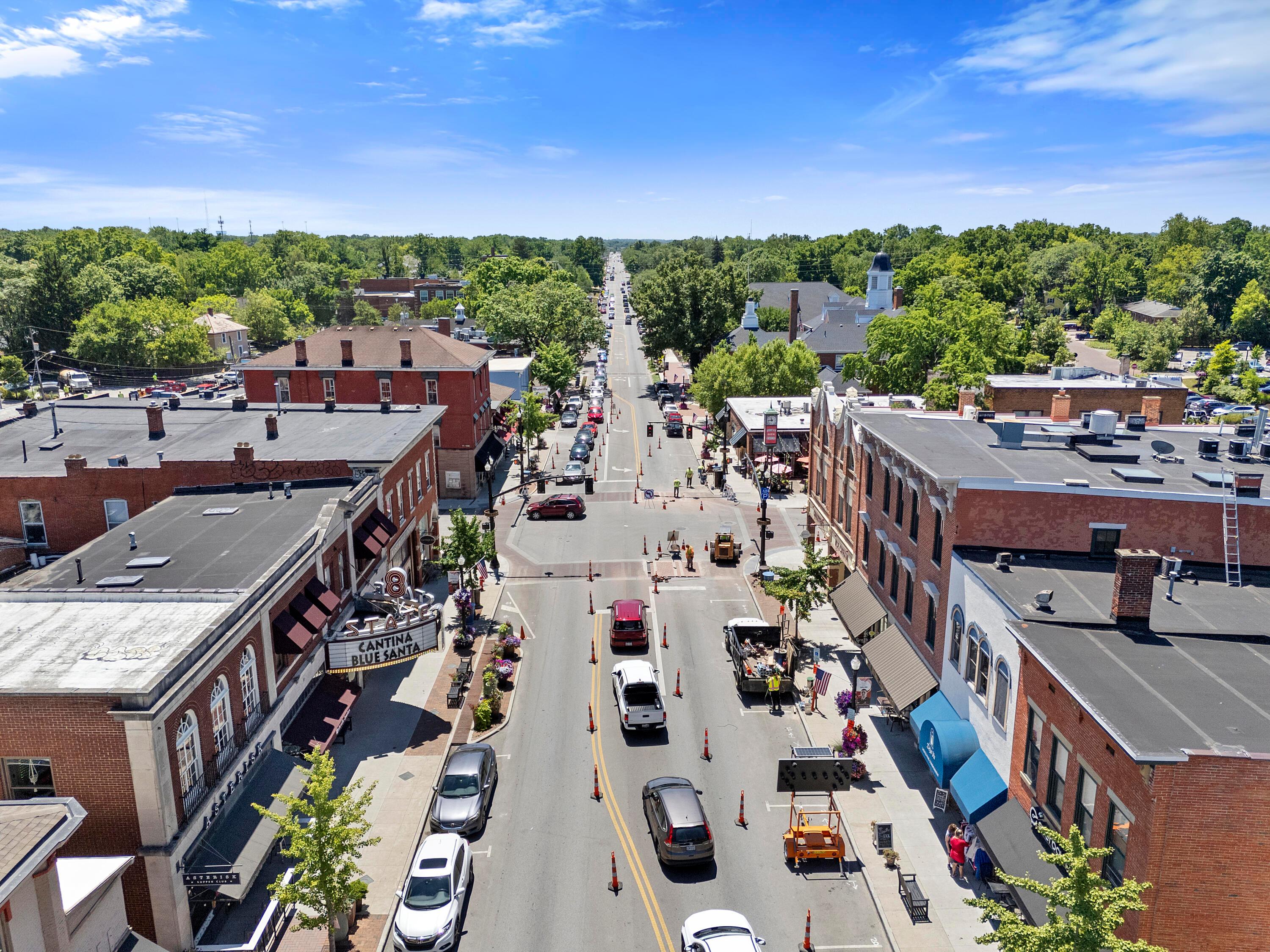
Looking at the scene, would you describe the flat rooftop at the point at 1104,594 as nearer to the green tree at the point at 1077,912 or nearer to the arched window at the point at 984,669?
the arched window at the point at 984,669

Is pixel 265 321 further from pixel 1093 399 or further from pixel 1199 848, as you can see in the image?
pixel 1199 848

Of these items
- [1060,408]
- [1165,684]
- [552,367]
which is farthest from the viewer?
[552,367]

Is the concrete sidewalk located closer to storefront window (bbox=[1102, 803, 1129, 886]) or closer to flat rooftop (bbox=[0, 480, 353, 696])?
storefront window (bbox=[1102, 803, 1129, 886])

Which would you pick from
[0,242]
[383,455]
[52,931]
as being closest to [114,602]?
[52,931]

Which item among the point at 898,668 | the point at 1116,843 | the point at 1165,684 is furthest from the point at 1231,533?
the point at 1116,843

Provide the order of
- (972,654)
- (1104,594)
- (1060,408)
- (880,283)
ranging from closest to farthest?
(1104,594), (972,654), (1060,408), (880,283)

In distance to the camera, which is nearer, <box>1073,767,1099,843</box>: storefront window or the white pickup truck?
<box>1073,767,1099,843</box>: storefront window

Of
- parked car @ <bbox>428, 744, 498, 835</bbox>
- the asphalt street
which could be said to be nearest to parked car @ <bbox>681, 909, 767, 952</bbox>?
the asphalt street

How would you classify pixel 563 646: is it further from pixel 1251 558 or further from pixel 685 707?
pixel 1251 558
